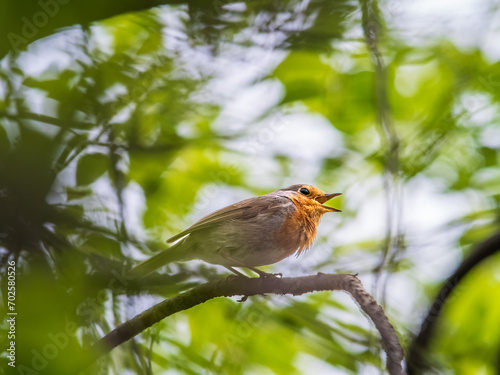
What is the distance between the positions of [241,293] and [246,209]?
1539mm

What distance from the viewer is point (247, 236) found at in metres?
4.73

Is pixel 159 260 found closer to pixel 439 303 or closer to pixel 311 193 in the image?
pixel 311 193

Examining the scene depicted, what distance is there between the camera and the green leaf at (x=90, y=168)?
4.28m

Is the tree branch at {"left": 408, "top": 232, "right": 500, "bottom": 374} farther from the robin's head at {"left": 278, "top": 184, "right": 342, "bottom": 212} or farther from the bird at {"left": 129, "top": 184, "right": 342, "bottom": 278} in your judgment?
the robin's head at {"left": 278, "top": 184, "right": 342, "bottom": 212}

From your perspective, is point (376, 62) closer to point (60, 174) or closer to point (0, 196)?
point (60, 174)

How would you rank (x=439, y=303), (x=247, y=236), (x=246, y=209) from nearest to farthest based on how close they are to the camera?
(x=439, y=303)
(x=247, y=236)
(x=246, y=209)

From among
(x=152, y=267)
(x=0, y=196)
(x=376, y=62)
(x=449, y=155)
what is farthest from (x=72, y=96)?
(x=449, y=155)

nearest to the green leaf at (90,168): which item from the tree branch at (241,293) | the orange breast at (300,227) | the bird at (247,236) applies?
the bird at (247,236)

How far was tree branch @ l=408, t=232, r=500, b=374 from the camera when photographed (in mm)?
2359

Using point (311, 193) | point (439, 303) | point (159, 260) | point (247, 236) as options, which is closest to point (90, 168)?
point (159, 260)

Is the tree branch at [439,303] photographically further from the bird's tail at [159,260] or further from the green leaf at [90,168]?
the green leaf at [90,168]

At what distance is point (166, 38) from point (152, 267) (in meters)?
2.19

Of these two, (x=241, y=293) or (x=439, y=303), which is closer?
(x=439, y=303)

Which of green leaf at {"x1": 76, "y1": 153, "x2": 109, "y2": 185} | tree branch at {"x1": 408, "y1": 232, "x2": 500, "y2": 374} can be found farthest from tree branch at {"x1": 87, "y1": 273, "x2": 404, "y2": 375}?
green leaf at {"x1": 76, "y1": 153, "x2": 109, "y2": 185}
